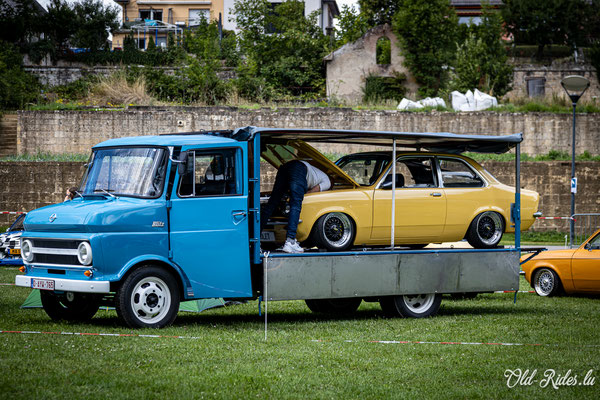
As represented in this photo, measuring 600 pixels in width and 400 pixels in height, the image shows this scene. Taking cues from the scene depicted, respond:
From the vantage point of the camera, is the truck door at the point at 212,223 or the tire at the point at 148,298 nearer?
the tire at the point at 148,298

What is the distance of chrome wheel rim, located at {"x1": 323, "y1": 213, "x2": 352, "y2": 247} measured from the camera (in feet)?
40.8

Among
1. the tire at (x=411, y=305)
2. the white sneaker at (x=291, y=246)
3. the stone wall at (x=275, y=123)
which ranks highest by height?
the stone wall at (x=275, y=123)

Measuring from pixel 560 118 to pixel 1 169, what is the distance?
23456mm

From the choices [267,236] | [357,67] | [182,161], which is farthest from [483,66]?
[182,161]

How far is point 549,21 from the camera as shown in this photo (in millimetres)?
58688

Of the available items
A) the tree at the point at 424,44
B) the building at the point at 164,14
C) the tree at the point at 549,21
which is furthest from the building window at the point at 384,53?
the building at the point at 164,14

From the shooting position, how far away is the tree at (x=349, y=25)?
51.3m

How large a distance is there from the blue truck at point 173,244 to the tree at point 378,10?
40.3 metres

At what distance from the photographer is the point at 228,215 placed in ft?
37.7

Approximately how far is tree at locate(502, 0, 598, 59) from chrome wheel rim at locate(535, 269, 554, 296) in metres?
43.8

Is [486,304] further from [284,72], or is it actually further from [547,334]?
[284,72]

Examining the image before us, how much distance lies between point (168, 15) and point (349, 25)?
2148 centimetres

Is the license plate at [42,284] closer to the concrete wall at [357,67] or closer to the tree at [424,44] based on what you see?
the concrete wall at [357,67]

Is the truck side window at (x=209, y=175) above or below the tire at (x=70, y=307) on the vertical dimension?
above
